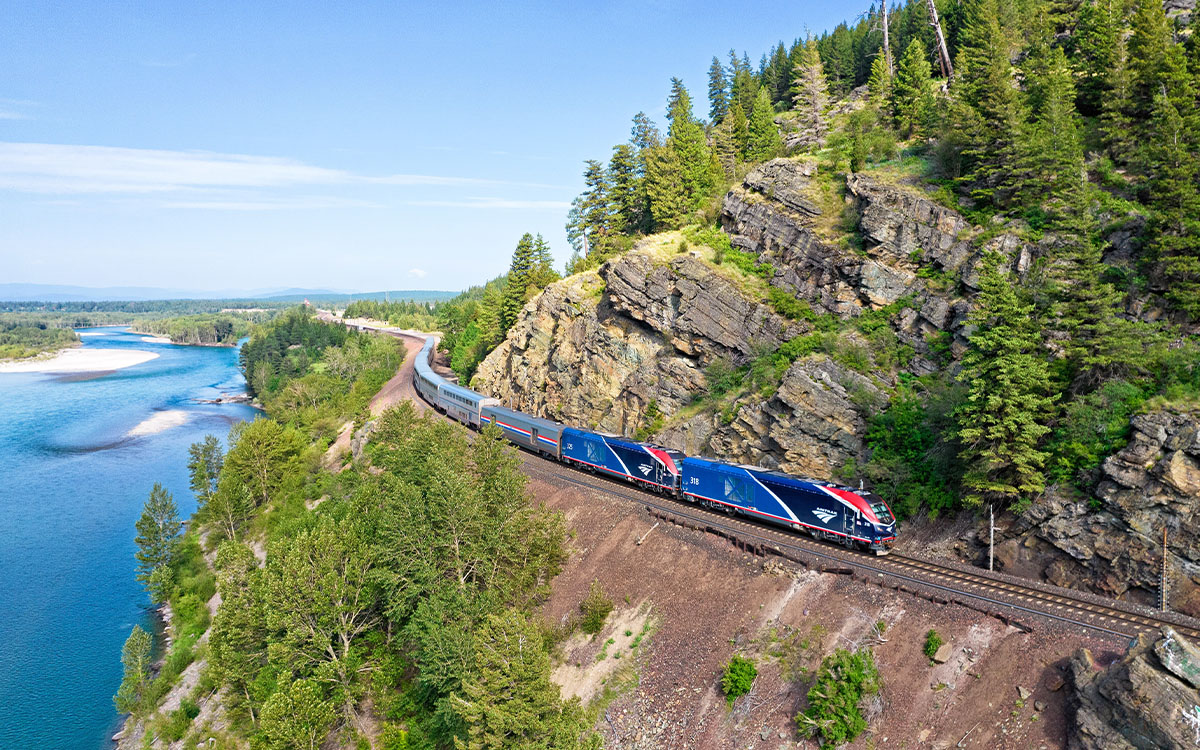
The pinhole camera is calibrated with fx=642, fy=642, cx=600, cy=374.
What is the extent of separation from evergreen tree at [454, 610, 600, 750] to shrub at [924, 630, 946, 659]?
37.7ft

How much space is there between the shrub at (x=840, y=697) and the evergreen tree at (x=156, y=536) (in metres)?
50.2

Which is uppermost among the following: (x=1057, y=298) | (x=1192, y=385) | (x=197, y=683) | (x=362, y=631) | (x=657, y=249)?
(x=657, y=249)

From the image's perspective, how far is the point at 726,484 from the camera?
34.2 meters

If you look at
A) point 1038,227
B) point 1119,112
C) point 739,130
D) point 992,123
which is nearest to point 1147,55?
point 1119,112

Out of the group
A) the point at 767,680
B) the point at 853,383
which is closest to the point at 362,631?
the point at 767,680

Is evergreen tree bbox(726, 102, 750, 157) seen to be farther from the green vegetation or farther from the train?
the train

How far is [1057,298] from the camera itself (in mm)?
28750

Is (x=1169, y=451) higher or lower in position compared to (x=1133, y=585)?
higher

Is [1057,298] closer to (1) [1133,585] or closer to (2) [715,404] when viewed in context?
(1) [1133,585]

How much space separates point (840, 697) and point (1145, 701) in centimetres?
790

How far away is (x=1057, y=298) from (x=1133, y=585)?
12.4 metres

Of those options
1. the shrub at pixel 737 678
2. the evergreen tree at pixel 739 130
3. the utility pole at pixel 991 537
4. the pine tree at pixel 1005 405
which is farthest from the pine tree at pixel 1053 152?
the evergreen tree at pixel 739 130

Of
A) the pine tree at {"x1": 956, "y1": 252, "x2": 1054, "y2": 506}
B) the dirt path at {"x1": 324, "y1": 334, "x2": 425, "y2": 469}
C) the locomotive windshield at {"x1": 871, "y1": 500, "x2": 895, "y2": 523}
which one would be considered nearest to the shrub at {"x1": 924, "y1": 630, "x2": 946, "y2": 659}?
the locomotive windshield at {"x1": 871, "y1": 500, "x2": 895, "y2": 523}

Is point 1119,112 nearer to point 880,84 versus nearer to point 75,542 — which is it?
point 880,84
